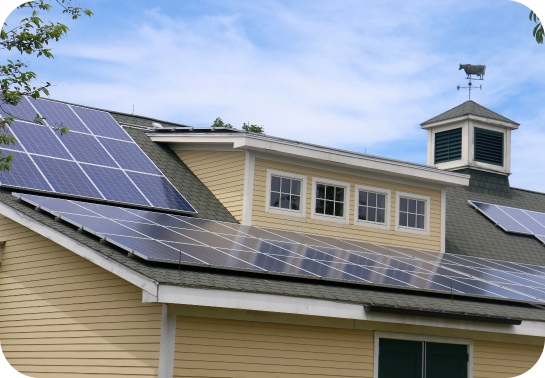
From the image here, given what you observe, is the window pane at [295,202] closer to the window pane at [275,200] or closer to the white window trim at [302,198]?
the white window trim at [302,198]

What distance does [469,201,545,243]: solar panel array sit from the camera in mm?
25406

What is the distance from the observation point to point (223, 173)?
62.8 ft

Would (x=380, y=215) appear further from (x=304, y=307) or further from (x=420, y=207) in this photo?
(x=304, y=307)

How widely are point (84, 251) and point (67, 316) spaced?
6.68 feet

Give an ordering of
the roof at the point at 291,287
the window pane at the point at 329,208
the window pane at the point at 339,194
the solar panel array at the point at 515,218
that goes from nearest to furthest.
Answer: the roof at the point at 291,287 → the window pane at the point at 329,208 → the window pane at the point at 339,194 → the solar panel array at the point at 515,218

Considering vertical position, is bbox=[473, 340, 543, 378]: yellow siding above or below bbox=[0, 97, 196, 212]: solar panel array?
below

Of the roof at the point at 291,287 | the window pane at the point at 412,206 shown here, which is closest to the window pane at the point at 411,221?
the window pane at the point at 412,206

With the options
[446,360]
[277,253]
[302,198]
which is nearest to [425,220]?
[302,198]

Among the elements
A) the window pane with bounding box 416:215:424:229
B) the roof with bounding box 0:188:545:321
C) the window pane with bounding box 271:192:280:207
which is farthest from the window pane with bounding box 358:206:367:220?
the roof with bounding box 0:188:545:321

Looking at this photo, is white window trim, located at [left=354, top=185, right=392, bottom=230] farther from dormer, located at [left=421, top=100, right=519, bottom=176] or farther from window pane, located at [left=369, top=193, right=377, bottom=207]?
dormer, located at [left=421, top=100, right=519, bottom=176]

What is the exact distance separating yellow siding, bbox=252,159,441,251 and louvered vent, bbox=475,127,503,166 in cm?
774

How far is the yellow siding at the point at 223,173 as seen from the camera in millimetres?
18438

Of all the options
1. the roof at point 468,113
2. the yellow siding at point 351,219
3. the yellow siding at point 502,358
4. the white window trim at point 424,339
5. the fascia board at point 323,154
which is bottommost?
the yellow siding at point 502,358

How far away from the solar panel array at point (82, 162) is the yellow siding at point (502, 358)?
7.42m
